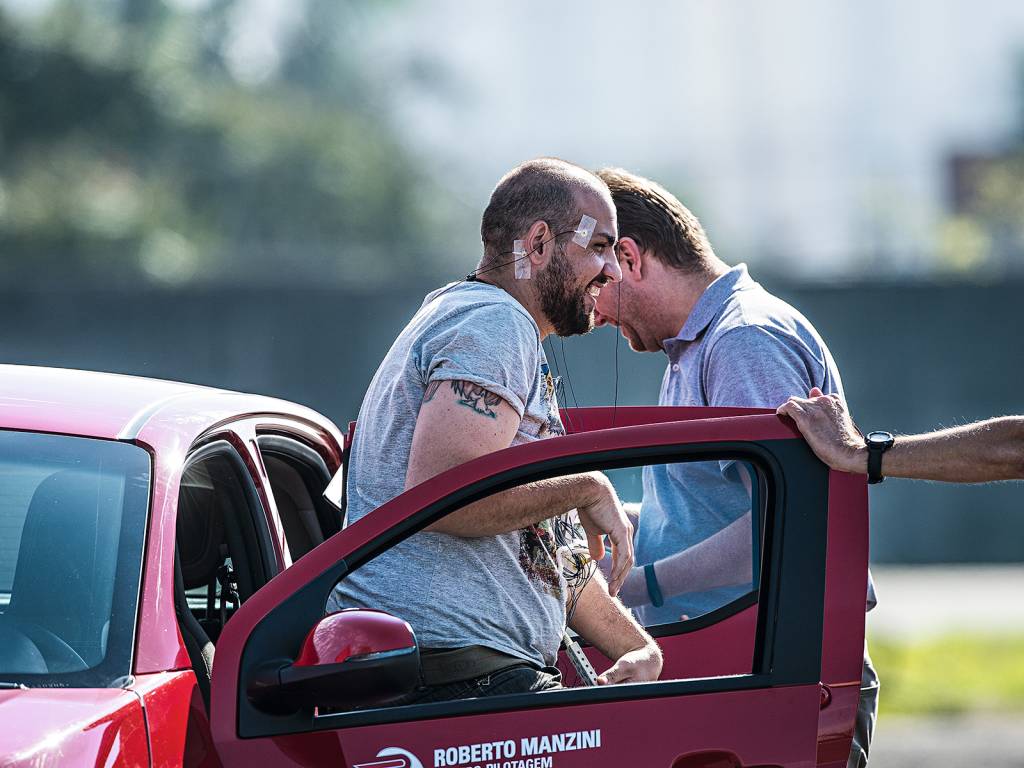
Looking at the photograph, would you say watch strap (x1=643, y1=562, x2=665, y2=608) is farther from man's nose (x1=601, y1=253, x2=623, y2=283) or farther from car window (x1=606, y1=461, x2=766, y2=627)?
man's nose (x1=601, y1=253, x2=623, y2=283)

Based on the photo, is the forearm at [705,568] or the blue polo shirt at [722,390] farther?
the blue polo shirt at [722,390]

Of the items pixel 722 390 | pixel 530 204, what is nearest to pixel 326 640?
pixel 530 204

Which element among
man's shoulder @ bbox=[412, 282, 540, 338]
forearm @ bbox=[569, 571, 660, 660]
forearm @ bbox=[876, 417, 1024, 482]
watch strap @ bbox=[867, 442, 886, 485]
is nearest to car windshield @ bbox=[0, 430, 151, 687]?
man's shoulder @ bbox=[412, 282, 540, 338]

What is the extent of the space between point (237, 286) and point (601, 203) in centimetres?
1227

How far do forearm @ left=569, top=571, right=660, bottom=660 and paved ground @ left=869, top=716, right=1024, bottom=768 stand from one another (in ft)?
12.8

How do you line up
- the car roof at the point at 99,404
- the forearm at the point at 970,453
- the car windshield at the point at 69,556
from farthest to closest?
the car roof at the point at 99,404 < the forearm at the point at 970,453 < the car windshield at the point at 69,556

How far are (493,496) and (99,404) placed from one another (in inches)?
35.1

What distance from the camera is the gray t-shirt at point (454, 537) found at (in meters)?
2.65

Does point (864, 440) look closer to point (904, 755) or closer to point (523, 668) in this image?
point (523, 668)

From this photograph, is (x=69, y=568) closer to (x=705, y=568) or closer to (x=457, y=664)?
(x=457, y=664)

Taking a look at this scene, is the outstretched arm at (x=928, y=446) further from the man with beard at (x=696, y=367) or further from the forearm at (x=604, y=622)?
the forearm at (x=604, y=622)

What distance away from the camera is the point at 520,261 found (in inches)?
118

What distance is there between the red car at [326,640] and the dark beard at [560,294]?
1.70ft

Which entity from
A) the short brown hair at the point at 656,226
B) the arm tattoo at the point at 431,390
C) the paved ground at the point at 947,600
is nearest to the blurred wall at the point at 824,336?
the paved ground at the point at 947,600
